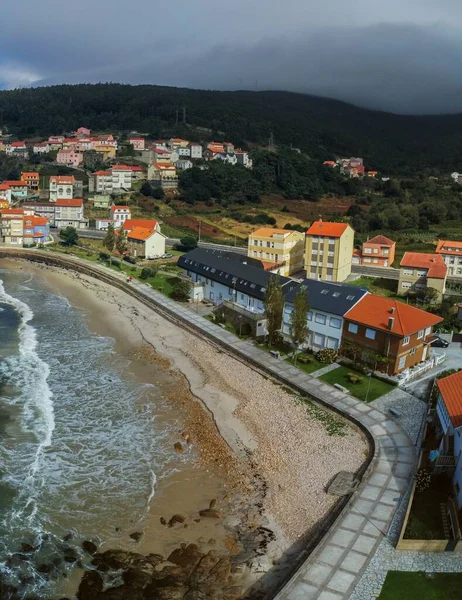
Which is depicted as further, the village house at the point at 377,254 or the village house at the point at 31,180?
the village house at the point at 31,180

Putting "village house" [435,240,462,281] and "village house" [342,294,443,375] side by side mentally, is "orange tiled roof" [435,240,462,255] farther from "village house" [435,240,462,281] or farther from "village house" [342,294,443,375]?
"village house" [342,294,443,375]

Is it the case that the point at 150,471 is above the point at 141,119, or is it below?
below

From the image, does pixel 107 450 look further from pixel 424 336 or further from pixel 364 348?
pixel 424 336

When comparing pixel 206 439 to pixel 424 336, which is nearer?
pixel 206 439

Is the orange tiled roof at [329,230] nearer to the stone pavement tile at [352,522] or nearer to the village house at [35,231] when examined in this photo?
the stone pavement tile at [352,522]

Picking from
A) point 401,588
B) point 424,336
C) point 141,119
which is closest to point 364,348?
point 424,336

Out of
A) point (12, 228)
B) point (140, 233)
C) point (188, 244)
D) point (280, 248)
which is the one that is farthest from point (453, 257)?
point (12, 228)

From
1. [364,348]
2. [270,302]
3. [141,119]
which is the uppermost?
[141,119]

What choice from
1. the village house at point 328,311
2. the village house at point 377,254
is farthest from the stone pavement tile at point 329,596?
the village house at point 377,254

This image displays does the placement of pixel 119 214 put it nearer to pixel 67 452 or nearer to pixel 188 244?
pixel 188 244
